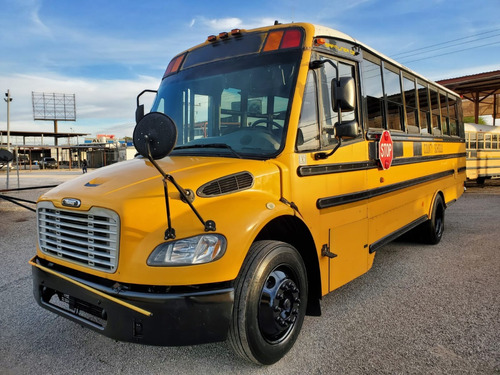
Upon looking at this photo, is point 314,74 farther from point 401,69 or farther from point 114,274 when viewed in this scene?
point 401,69

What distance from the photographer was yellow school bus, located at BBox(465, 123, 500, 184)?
15.2 meters

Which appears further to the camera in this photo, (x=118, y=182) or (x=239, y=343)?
(x=118, y=182)

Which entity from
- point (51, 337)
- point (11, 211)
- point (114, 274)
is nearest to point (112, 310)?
point (114, 274)

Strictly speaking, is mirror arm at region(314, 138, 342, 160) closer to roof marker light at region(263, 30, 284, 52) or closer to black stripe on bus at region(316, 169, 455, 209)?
black stripe on bus at region(316, 169, 455, 209)

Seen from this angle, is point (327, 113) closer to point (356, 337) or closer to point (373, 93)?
point (373, 93)

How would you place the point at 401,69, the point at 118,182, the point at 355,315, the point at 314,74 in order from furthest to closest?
the point at 401,69
the point at 355,315
the point at 314,74
the point at 118,182

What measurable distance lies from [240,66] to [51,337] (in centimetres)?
283

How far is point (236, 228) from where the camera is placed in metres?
2.40

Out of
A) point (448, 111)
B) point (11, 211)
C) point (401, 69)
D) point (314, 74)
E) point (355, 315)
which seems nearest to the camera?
point (314, 74)

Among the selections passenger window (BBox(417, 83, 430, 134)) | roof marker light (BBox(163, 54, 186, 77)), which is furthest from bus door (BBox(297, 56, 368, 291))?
passenger window (BBox(417, 83, 430, 134))

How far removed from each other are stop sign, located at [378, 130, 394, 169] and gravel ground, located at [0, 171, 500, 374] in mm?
1413

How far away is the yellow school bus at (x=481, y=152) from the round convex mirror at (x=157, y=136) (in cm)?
1552

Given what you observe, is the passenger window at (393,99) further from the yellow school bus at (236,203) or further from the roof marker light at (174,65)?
the roof marker light at (174,65)

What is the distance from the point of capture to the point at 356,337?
10.4 ft
